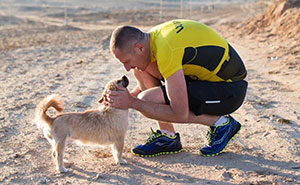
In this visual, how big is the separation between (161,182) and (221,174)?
23.0 inches

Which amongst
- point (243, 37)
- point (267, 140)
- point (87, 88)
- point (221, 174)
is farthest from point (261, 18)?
point (221, 174)

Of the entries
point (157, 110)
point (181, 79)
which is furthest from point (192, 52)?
point (157, 110)

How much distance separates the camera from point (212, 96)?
157 inches

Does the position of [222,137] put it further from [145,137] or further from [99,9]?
[99,9]

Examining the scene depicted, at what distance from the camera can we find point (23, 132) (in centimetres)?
492

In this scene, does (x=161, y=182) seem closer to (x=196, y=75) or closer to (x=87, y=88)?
(x=196, y=75)

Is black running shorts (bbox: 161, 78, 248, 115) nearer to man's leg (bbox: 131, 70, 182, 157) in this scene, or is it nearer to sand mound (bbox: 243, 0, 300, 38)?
man's leg (bbox: 131, 70, 182, 157)

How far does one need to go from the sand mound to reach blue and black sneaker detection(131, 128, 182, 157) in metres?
8.69

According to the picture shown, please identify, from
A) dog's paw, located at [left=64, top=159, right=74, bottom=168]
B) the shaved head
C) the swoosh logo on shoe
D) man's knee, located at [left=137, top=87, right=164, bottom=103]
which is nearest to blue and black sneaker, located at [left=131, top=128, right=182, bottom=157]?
the swoosh logo on shoe

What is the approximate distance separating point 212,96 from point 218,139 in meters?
0.52

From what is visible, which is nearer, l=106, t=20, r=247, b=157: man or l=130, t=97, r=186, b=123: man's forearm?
l=106, t=20, r=247, b=157: man

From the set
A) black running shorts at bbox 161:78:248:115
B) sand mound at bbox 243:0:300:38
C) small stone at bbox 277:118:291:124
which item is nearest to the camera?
black running shorts at bbox 161:78:248:115

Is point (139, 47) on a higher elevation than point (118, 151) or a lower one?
higher

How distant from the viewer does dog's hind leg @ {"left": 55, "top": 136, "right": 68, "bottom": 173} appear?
3824 millimetres
